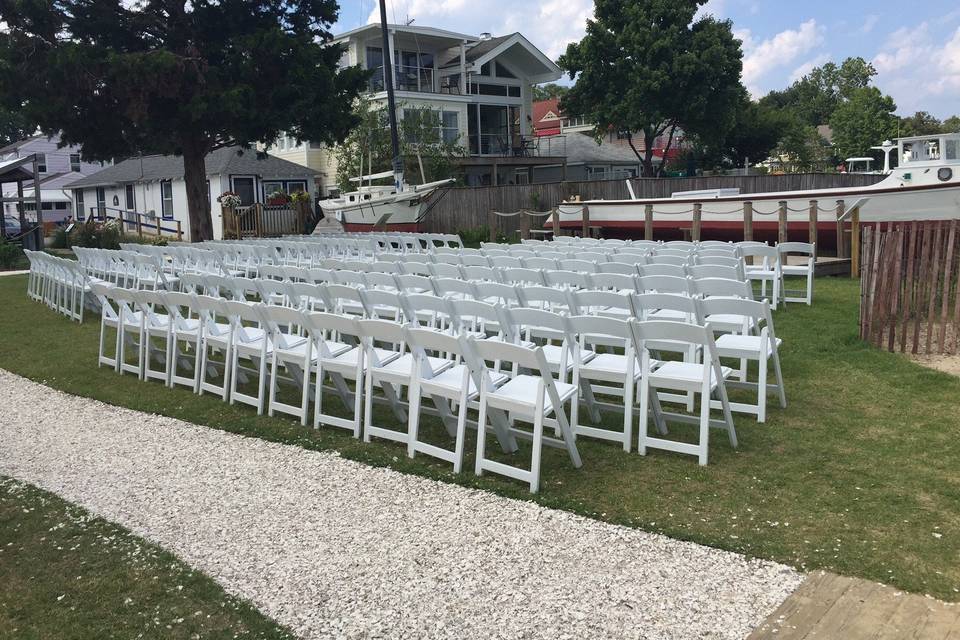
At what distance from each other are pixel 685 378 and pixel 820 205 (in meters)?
12.9

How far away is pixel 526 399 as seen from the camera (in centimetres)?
528

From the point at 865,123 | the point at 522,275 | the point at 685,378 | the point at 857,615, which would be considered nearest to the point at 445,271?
the point at 522,275

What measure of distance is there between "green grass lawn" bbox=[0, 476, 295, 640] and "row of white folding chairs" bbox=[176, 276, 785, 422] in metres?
3.02

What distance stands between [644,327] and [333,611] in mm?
2860

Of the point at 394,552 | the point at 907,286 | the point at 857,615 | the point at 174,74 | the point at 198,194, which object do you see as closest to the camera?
the point at 857,615

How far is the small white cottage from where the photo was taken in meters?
36.0

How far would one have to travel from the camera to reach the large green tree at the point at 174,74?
792 inches

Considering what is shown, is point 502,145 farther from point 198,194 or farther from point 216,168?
point 198,194

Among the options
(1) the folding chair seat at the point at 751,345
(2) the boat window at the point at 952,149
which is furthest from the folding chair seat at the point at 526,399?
(2) the boat window at the point at 952,149

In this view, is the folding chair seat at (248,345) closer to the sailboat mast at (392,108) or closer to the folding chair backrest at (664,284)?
the folding chair backrest at (664,284)

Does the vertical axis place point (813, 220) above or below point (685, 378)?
above

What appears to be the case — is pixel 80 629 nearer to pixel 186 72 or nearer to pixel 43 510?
pixel 43 510

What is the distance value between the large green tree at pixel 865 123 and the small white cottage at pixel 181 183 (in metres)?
37.4

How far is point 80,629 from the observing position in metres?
3.72
